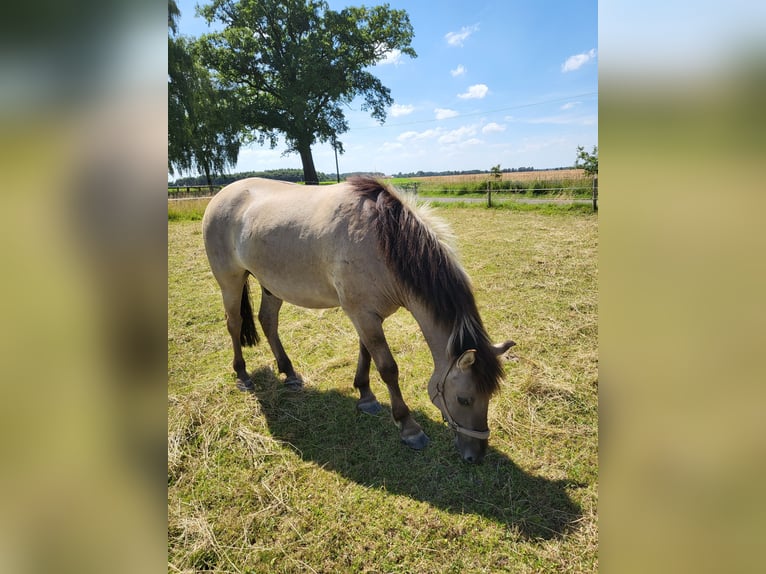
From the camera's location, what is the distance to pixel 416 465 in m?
2.69

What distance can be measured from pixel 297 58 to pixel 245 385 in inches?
1045

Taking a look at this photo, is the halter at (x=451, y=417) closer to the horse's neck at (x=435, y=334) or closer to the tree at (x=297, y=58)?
the horse's neck at (x=435, y=334)

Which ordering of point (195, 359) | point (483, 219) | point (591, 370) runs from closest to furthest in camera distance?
point (591, 370) < point (195, 359) < point (483, 219)

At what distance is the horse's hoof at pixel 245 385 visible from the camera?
3684mm

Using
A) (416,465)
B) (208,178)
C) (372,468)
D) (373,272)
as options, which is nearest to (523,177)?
(373,272)

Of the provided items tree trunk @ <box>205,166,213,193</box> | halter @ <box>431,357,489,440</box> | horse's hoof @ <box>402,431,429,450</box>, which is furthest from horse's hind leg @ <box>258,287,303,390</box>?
tree trunk @ <box>205,166,213,193</box>

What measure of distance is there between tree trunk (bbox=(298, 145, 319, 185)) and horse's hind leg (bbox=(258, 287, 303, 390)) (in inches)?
918

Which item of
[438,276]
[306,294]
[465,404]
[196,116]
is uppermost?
[196,116]

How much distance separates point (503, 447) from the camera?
2789 millimetres
